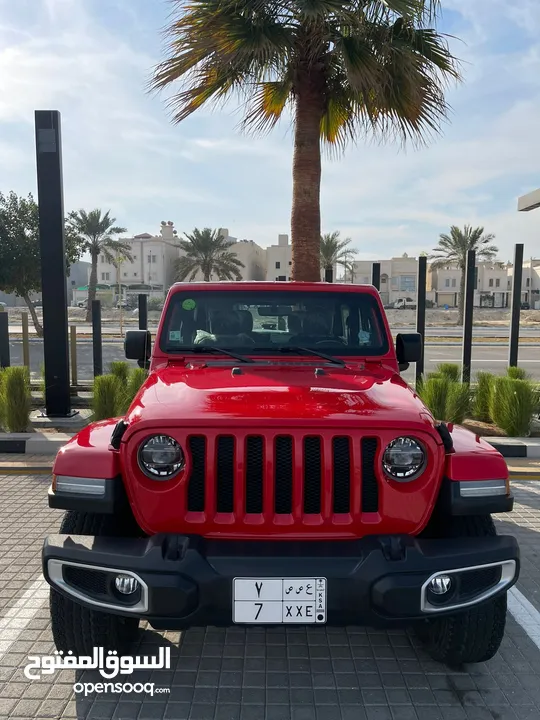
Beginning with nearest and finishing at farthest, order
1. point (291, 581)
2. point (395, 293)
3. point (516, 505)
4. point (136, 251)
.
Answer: point (291, 581) → point (516, 505) → point (136, 251) → point (395, 293)

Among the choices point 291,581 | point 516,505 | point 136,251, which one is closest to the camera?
point 291,581

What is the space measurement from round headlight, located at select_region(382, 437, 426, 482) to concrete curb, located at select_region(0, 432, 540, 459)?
4.48m

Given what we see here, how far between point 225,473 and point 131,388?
5.18m

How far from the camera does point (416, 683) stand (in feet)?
8.98

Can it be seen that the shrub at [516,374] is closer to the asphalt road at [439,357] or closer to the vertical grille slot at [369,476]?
the asphalt road at [439,357]

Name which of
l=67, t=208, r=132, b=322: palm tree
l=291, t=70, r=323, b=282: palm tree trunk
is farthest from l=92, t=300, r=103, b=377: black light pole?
l=67, t=208, r=132, b=322: palm tree

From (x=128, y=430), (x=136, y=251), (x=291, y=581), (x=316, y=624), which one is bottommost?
(x=316, y=624)

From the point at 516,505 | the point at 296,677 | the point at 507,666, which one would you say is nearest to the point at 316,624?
the point at 296,677

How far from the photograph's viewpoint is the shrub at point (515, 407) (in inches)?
274

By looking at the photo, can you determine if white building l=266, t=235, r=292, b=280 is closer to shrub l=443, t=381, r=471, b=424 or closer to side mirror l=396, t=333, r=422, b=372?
shrub l=443, t=381, r=471, b=424

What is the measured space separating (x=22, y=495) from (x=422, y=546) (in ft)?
13.3

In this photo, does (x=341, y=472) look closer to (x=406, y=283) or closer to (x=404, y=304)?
(x=404, y=304)

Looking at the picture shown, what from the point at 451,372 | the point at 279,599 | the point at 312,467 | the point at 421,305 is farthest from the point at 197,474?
the point at 421,305

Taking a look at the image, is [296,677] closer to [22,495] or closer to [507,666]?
[507,666]
